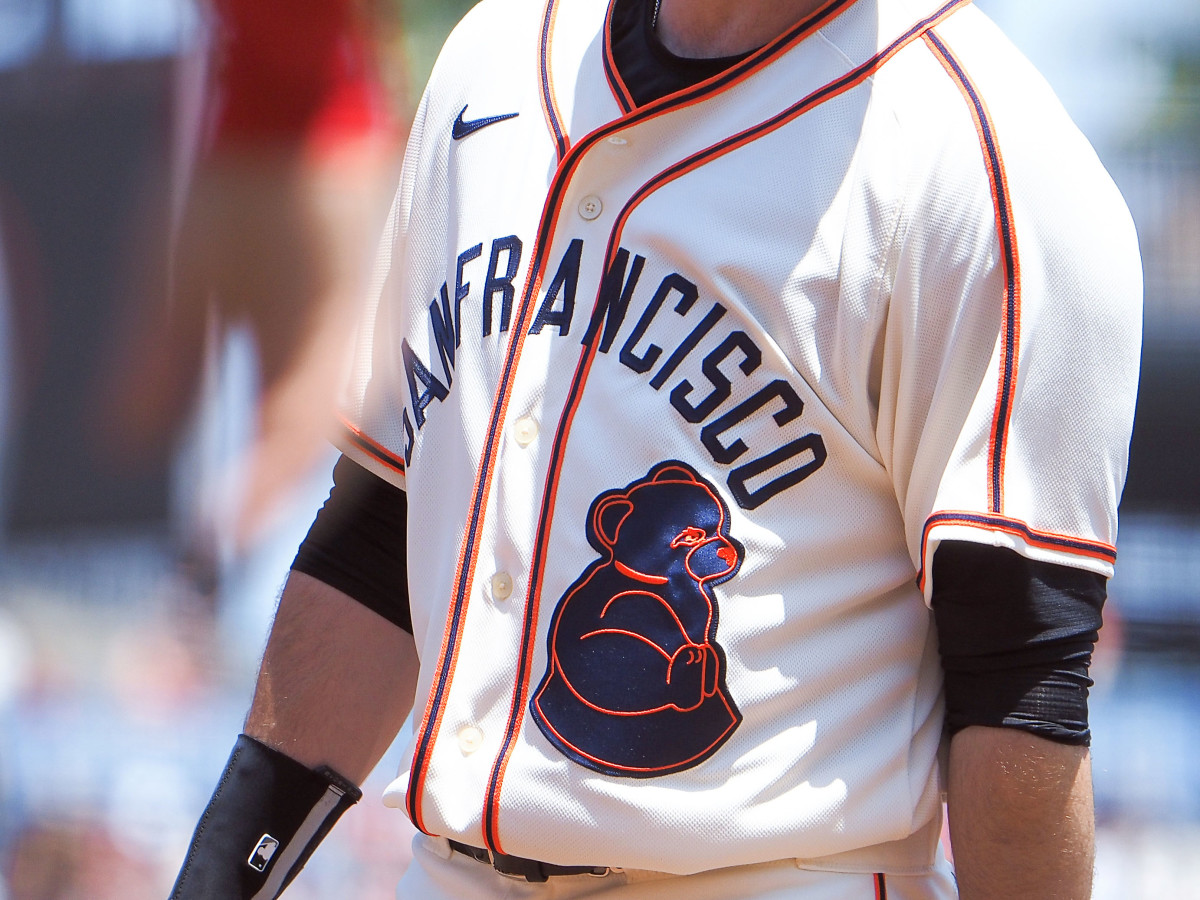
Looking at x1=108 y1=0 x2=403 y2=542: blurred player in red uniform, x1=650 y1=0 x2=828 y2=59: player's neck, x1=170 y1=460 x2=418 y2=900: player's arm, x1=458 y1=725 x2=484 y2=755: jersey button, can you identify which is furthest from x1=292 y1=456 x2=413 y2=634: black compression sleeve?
x1=108 y1=0 x2=403 y2=542: blurred player in red uniform

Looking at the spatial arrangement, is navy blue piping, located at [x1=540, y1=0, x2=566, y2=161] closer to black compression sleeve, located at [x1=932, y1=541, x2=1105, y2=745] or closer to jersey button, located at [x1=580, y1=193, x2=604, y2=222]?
jersey button, located at [x1=580, y1=193, x2=604, y2=222]

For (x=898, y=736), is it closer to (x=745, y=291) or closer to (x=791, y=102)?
(x=745, y=291)

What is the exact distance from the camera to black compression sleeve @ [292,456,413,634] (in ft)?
3.99

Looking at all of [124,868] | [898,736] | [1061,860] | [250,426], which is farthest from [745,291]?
[124,868]

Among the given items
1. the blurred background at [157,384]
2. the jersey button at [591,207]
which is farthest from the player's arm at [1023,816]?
the blurred background at [157,384]

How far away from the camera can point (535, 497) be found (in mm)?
993

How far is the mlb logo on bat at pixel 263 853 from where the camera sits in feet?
3.72

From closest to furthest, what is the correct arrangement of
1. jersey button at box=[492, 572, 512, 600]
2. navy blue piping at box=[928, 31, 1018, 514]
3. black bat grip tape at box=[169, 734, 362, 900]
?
navy blue piping at box=[928, 31, 1018, 514]
jersey button at box=[492, 572, 512, 600]
black bat grip tape at box=[169, 734, 362, 900]

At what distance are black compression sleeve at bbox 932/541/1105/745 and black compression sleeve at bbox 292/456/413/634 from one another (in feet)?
1.77

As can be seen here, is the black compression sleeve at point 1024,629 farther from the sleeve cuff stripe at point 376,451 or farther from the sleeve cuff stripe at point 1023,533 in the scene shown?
the sleeve cuff stripe at point 376,451

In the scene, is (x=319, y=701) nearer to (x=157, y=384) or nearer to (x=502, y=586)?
(x=502, y=586)

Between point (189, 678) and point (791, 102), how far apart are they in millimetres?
2345

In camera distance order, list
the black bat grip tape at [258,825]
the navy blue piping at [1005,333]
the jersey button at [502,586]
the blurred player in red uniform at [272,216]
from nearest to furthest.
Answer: the navy blue piping at [1005,333], the jersey button at [502,586], the black bat grip tape at [258,825], the blurred player in red uniform at [272,216]

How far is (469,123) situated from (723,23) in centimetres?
25
